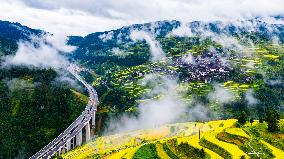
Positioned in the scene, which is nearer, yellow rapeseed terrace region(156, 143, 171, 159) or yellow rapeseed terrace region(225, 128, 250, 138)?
yellow rapeseed terrace region(156, 143, 171, 159)

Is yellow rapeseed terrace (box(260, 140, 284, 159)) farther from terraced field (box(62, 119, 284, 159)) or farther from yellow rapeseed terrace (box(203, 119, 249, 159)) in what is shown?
yellow rapeseed terrace (box(203, 119, 249, 159))

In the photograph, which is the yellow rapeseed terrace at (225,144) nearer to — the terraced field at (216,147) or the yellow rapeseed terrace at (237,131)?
the terraced field at (216,147)

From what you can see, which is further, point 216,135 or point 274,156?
point 216,135

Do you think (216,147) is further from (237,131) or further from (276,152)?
(276,152)

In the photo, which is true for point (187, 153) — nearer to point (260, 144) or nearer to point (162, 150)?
point (162, 150)

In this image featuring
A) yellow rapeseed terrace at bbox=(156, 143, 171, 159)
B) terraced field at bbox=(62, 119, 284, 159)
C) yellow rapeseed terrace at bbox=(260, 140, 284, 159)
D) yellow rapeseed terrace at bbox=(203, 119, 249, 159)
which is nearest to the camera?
yellow rapeseed terrace at bbox=(260, 140, 284, 159)

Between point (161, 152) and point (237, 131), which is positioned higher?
point (237, 131)

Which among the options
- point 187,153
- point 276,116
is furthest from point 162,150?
point 276,116

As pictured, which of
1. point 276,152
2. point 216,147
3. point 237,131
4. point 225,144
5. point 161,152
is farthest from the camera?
point 237,131

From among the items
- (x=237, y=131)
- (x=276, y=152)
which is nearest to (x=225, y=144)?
(x=237, y=131)

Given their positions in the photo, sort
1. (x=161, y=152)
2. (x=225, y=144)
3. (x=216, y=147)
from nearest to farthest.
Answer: (x=216, y=147) < (x=161, y=152) < (x=225, y=144)

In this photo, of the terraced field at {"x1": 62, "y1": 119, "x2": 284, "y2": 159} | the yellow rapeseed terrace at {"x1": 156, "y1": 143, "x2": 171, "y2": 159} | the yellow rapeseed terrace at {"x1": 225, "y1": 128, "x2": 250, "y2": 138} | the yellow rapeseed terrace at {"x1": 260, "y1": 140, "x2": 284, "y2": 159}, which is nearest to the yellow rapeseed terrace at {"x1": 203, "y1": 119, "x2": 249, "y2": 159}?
the terraced field at {"x1": 62, "y1": 119, "x2": 284, "y2": 159}
